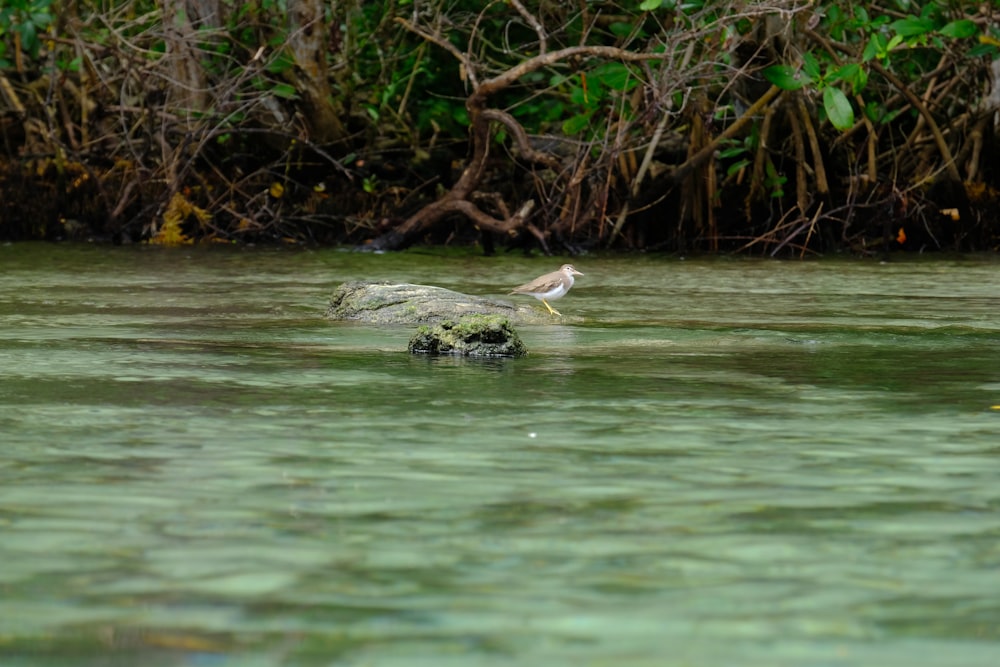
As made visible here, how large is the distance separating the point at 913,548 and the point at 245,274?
9.55 metres

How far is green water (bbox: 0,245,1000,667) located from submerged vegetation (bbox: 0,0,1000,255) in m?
6.84

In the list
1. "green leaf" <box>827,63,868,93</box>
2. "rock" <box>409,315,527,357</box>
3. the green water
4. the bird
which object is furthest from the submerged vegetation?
the green water

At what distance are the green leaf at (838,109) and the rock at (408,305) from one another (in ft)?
14.0

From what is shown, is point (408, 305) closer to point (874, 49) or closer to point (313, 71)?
point (874, 49)

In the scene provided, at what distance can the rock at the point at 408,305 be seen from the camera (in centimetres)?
920

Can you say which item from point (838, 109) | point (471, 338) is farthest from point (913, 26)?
point (471, 338)

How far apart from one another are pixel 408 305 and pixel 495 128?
717 centimetres

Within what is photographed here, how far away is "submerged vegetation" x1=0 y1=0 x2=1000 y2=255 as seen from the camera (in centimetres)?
1534

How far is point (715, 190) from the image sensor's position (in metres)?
16.2

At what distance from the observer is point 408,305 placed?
30.6 feet

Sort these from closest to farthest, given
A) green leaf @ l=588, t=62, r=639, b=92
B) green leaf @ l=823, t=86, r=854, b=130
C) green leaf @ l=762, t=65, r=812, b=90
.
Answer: green leaf @ l=823, t=86, r=854, b=130
green leaf @ l=762, t=65, r=812, b=90
green leaf @ l=588, t=62, r=639, b=92

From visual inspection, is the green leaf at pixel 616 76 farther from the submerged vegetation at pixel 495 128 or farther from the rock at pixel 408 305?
the rock at pixel 408 305

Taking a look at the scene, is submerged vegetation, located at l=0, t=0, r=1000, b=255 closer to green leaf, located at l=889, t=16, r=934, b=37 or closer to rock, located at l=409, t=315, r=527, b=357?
green leaf, located at l=889, t=16, r=934, b=37

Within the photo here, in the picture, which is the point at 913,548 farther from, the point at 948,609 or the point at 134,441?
the point at 134,441
